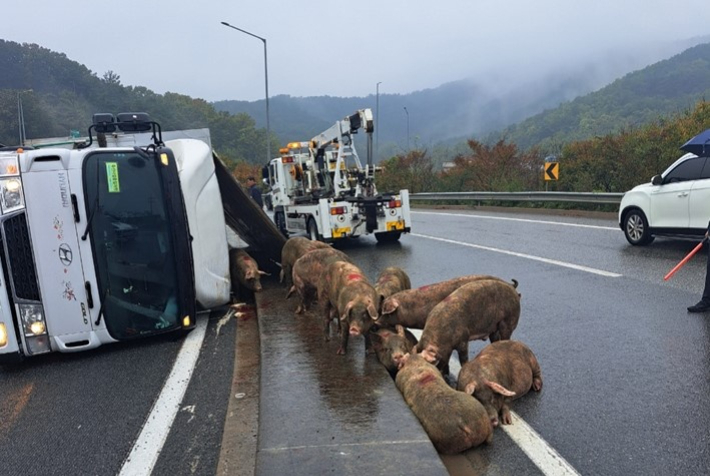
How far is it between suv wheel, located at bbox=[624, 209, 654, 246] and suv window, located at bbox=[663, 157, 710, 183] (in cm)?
90

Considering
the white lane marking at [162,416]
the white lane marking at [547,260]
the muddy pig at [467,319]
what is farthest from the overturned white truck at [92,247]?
the white lane marking at [547,260]

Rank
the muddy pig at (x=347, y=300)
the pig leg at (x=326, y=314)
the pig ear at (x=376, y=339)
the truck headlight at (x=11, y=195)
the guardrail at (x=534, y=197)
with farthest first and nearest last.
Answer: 1. the guardrail at (x=534, y=197)
2. the pig leg at (x=326, y=314)
3. the truck headlight at (x=11, y=195)
4. the pig ear at (x=376, y=339)
5. the muddy pig at (x=347, y=300)

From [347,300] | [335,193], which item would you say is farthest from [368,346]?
[335,193]

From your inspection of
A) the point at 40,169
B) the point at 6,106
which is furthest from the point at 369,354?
the point at 6,106

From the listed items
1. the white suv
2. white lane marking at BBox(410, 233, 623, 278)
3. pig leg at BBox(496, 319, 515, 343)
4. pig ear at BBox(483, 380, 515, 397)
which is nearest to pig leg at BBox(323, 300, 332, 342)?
pig leg at BBox(496, 319, 515, 343)

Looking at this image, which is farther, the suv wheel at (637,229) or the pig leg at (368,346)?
the suv wheel at (637,229)

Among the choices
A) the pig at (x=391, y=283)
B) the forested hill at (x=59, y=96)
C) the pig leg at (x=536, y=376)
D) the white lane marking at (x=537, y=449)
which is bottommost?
the white lane marking at (x=537, y=449)

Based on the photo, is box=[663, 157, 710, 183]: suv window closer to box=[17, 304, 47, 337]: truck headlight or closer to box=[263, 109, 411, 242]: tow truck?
box=[263, 109, 411, 242]: tow truck

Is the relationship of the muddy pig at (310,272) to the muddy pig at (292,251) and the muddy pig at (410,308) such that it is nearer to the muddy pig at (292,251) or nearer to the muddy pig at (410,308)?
the muddy pig at (292,251)

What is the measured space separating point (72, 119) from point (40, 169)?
62.1 feet

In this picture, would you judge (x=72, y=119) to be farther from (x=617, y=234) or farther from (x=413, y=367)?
(x=413, y=367)

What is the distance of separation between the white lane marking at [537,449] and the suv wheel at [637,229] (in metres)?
8.75

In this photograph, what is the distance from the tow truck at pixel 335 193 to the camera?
50.2ft

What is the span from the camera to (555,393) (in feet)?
16.8
